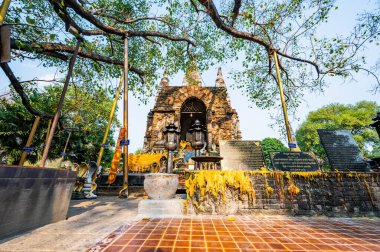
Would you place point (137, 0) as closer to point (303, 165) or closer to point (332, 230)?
point (303, 165)

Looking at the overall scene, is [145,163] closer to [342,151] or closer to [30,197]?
[30,197]

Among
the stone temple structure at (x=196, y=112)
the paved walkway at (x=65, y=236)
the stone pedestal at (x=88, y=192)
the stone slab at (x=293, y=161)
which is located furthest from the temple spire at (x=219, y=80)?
the paved walkway at (x=65, y=236)

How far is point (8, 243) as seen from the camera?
193 centimetres

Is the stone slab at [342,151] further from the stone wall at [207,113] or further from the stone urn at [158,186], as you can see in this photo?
the stone wall at [207,113]

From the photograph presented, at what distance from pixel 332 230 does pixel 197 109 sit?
13.8 metres

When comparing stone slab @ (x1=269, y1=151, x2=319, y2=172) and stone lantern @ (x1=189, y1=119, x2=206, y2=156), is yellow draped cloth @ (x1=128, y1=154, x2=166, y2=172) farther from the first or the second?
stone slab @ (x1=269, y1=151, x2=319, y2=172)

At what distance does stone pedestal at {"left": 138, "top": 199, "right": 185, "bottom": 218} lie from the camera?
337 centimetres

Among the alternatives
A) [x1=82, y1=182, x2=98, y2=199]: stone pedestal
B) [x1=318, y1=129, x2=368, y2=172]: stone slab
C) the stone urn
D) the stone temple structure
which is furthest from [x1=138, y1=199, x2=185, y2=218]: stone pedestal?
the stone temple structure

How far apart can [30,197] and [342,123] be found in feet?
107

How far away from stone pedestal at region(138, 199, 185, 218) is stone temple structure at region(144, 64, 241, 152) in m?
9.37

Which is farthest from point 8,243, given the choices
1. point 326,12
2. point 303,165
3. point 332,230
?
point 326,12

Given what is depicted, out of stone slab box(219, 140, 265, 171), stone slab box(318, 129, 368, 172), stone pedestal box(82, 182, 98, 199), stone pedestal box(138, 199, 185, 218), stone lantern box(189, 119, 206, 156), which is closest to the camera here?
stone pedestal box(138, 199, 185, 218)

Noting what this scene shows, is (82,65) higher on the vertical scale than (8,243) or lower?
higher

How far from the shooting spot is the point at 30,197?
2352 millimetres
